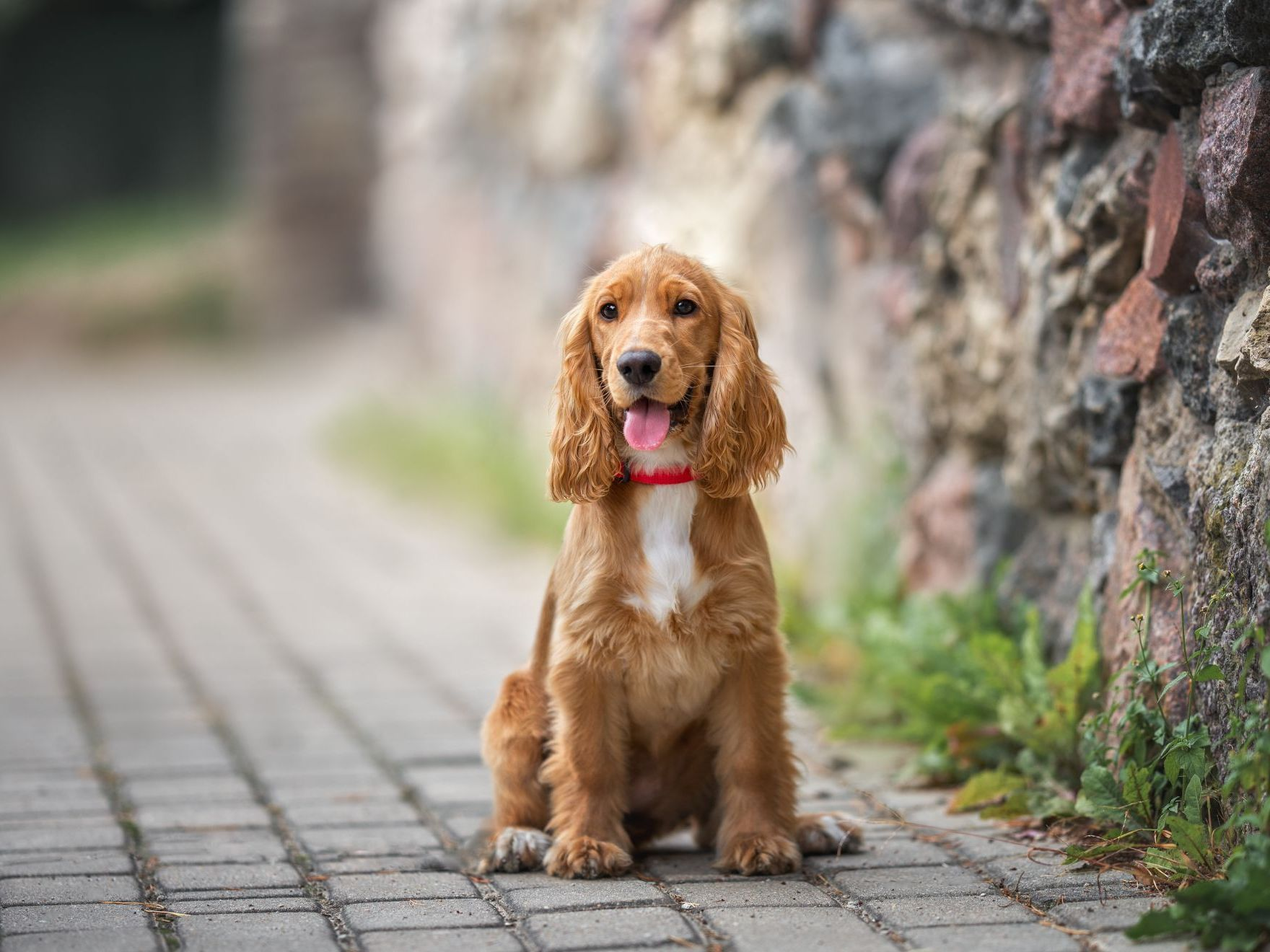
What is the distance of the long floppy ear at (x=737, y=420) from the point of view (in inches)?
136

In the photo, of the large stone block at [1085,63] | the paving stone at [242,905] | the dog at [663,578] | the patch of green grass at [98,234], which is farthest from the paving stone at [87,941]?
the patch of green grass at [98,234]

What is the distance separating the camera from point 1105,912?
3.10 metres

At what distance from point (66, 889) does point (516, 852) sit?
0.98 metres

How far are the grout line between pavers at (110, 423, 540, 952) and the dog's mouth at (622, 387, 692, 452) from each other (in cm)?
103

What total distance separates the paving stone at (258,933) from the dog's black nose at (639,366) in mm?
1305

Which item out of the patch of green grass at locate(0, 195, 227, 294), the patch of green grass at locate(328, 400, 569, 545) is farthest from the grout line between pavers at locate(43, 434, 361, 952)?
the patch of green grass at locate(0, 195, 227, 294)

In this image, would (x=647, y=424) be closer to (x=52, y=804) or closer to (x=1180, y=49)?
(x=1180, y=49)

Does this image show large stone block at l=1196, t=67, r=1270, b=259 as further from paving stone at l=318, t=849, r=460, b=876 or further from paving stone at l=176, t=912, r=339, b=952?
paving stone at l=176, t=912, r=339, b=952

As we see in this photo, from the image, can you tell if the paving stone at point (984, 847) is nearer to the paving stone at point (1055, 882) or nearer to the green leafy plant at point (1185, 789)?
the paving stone at point (1055, 882)

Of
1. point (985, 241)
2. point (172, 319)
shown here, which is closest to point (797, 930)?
point (985, 241)

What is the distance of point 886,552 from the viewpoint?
18.4 ft

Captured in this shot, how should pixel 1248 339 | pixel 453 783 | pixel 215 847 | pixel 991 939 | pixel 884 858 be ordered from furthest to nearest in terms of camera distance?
1. pixel 453 783
2. pixel 215 847
3. pixel 884 858
4. pixel 1248 339
5. pixel 991 939

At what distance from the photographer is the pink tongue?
3.39 meters

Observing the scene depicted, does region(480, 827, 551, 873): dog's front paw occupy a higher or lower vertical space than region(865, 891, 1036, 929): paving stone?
lower
